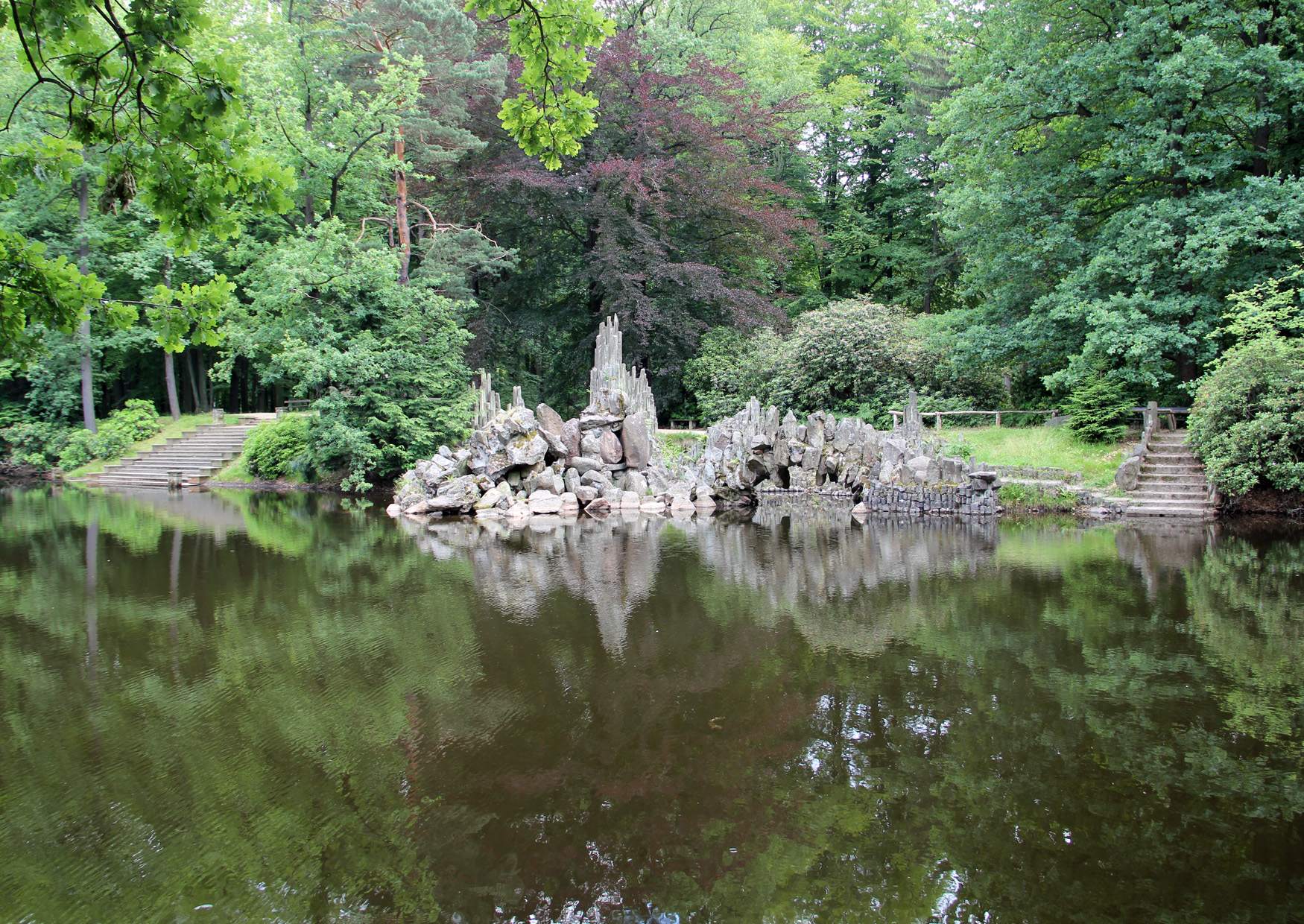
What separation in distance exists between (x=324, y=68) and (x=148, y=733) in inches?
938

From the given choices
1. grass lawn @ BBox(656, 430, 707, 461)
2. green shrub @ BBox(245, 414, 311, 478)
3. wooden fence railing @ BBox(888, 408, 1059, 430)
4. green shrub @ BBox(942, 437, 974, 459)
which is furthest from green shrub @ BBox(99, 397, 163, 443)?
green shrub @ BBox(942, 437, 974, 459)

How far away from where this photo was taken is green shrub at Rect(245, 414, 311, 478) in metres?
23.8

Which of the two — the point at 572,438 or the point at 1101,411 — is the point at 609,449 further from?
the point at 1101,411

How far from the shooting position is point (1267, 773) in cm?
443

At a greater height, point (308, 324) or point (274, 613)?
point (308, 324)

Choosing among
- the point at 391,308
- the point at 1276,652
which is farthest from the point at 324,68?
the point at 1276,652

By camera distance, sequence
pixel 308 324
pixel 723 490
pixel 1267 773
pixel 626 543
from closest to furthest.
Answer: pixel 1267 773 → pixel 626 543 → pixel 723 490 → pixel 308 324

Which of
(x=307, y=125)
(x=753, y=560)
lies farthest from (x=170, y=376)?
(x=753, y=560)

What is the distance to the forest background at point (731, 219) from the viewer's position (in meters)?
16.5

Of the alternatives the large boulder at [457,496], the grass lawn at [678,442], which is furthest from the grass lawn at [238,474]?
the grass lawn at [678,442]

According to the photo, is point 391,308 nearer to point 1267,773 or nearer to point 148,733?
point 148,733

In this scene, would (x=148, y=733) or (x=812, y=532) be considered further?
(x=812, y=532)

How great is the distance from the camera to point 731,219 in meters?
26.6

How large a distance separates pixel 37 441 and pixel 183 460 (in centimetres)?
681
